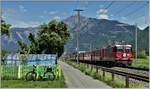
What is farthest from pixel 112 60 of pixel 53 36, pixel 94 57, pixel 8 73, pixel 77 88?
pixel 77 88

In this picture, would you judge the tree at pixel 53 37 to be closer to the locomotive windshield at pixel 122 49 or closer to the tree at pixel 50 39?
the tree at pixel 50 39

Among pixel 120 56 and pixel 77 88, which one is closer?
pixel 77 88

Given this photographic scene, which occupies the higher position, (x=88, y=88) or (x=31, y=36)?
(x=31, y=36)

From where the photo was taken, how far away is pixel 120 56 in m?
50.5

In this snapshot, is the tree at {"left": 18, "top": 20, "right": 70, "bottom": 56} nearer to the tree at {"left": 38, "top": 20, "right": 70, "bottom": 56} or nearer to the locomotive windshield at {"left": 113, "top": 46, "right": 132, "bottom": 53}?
the tree at {"left": 38, "top": 20, "right": 70, "bottom": 56}

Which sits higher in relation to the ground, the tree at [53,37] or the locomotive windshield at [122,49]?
the tree at [53,37]

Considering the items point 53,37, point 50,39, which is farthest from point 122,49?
point 50,39

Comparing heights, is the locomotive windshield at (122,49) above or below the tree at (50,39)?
below

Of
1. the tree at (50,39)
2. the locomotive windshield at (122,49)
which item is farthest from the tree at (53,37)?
the locomotive windshield at (122,49)

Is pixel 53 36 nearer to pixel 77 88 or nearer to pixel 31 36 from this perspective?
pixel 31 36

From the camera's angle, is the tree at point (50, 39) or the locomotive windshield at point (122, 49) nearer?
the locomotive windshield at point (122, 49)

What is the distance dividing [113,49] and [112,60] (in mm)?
1776

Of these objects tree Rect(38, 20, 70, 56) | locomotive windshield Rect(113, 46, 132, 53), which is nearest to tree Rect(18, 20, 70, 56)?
tree Rect(38, 20, 70, 56)

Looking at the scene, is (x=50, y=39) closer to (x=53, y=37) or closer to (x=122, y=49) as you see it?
(x=53, y=37)
